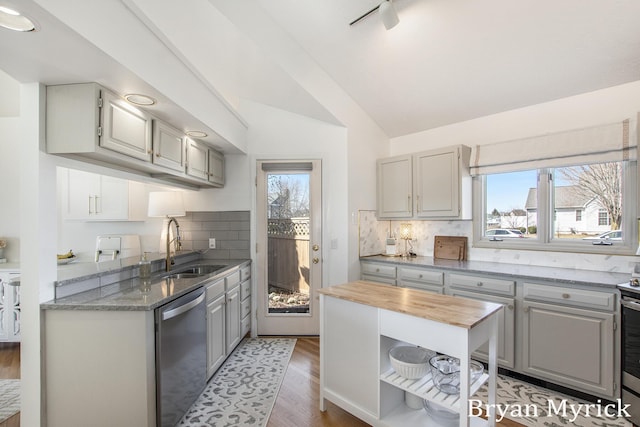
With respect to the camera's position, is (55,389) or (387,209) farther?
(387,209)

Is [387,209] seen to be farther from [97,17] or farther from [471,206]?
[97,17]

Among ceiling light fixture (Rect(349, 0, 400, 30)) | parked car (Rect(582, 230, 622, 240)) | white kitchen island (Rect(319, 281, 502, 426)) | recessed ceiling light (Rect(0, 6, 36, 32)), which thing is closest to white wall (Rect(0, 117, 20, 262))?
recessed ceiling light (Rect(0, 6, 36, 32))

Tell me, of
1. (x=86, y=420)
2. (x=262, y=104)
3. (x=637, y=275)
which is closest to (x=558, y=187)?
(x=637, y=275)

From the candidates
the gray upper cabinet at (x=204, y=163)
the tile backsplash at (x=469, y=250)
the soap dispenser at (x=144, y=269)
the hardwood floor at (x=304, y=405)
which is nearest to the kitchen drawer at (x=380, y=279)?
the tile backsplash at (x=469, y=250)

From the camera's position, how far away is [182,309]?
6.73 ft

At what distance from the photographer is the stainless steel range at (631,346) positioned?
2010 millimetres

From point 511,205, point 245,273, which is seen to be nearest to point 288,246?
point 245,273

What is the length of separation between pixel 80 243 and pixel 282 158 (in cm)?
250

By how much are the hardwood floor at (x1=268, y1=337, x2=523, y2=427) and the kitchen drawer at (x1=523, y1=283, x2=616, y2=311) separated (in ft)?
3.19

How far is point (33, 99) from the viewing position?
1.74 m

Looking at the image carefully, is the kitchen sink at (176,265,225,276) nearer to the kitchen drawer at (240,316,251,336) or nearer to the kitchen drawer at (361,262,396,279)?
the kitchen drawer at (240,316,251,336)

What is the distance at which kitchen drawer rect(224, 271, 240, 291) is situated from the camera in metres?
2.99

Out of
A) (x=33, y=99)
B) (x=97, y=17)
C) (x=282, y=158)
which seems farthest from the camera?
(x=282, y=158)

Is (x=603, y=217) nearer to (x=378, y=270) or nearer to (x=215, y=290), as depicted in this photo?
(x=378, y=270)
